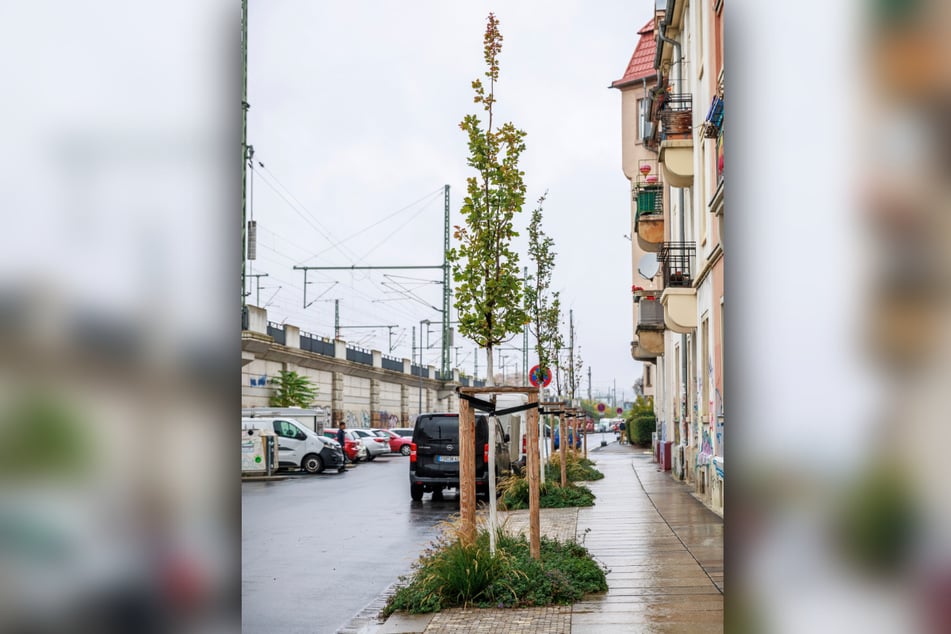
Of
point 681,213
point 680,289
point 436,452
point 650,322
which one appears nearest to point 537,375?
point 436,452

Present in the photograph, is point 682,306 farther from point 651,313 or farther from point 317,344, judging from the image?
point 317,344

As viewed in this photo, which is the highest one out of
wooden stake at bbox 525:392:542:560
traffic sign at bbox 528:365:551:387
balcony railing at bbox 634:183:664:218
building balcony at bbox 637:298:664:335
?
balcony railing at bbox 634:183:664:218

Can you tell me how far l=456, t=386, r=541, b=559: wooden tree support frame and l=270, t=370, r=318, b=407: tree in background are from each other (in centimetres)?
4123

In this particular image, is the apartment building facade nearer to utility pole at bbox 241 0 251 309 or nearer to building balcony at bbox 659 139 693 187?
building balcony at bbox 659 139 693 187

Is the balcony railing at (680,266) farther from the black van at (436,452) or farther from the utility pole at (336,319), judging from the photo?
the utility pole at (336,319)

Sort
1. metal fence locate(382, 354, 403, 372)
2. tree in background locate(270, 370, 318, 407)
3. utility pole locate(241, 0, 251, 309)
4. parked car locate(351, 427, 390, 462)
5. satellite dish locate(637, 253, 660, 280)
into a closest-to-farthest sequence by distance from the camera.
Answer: utility pole locate(241, 0, 251, 309)
satellite dish locate(637, 253, 660, 280)
parked car locate(351, 427, 390, 462)
tree in background locate(270, 370, 318, 407)
metal fence locate(382, 354, 403, 372)

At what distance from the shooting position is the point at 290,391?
51188 millimetres

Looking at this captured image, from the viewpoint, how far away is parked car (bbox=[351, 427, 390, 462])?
153 ft

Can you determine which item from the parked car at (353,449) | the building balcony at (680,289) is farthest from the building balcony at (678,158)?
the parked car at (353,449)

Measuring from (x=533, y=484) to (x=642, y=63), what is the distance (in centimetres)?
4795

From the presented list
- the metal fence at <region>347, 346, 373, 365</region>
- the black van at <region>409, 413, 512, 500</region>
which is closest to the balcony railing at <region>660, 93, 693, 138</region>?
the black van at <region>409, 413, 512, 500</region>

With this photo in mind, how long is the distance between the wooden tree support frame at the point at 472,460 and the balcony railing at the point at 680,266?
1298cm

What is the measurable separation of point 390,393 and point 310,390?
19.4 meters
